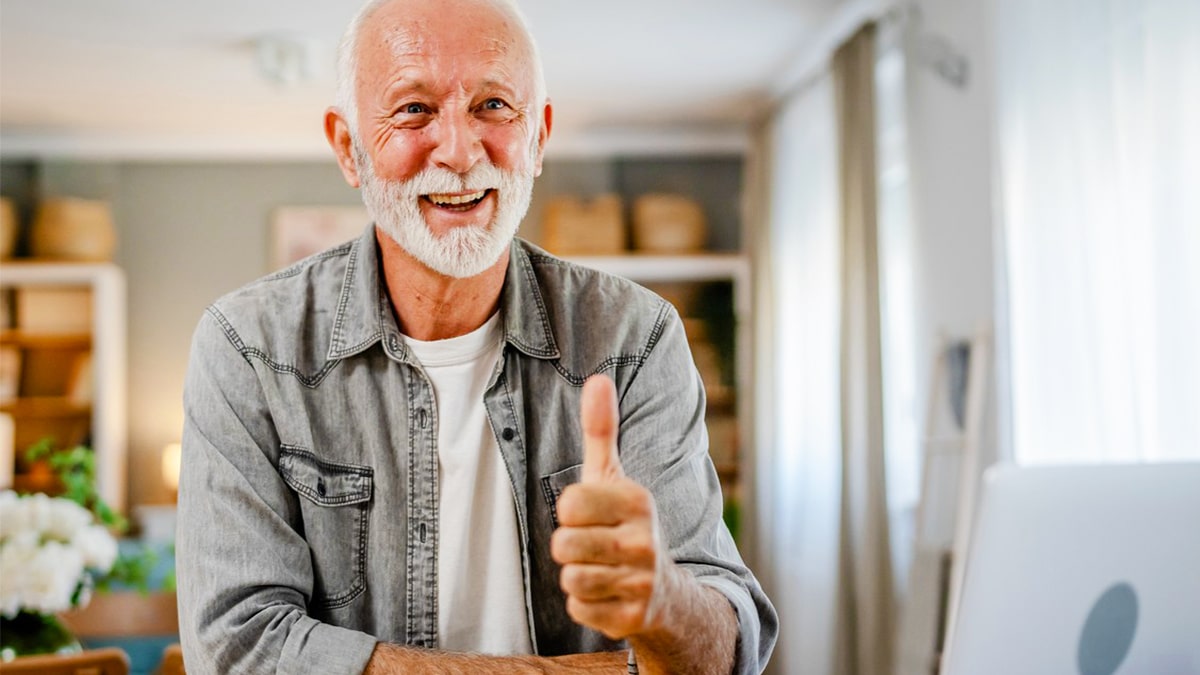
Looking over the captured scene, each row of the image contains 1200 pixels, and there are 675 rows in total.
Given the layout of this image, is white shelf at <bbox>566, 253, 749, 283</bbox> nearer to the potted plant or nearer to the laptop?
the potted plant

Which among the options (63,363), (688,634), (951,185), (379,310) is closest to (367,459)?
(379,310)

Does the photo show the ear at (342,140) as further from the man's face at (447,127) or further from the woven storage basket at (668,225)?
the woven storage basket at (668,225)

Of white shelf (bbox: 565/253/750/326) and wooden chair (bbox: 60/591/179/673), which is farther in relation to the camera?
white shelf (bbox: 565/253/750/326)

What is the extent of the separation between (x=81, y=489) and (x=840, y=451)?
3.03 metres

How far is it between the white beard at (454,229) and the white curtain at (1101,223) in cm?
168

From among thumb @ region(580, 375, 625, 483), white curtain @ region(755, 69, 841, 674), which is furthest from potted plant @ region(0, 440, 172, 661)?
white curtain @ region(755, 69, 841, 674)

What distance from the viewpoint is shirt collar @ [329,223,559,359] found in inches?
53.0

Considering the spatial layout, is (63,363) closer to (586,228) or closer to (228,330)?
(586,228)

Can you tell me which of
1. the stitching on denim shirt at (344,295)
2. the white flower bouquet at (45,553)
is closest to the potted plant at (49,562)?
the white flower bouquet at (45,553)

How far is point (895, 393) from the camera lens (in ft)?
13.9

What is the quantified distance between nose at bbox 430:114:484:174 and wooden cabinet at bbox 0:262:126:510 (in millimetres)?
5380

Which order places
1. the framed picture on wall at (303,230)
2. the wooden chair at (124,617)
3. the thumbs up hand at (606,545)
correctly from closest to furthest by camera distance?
the thumbs up hand at (606,545) < the wooden chair at (124,617) < the framed picture on wall at (303,230)

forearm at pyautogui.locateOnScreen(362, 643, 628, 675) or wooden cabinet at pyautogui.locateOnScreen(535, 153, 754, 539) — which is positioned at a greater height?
wooden cabinet at pyautogui.locateOnScreen(535, 153, 754, 539)

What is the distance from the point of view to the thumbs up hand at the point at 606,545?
806 millimetres
